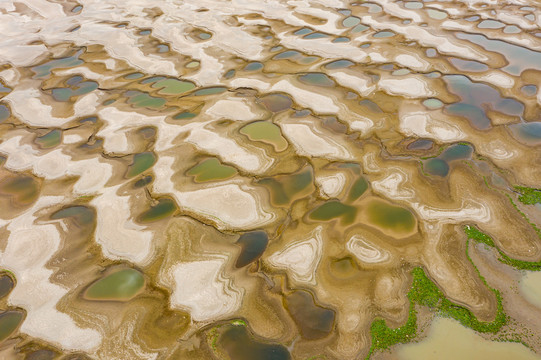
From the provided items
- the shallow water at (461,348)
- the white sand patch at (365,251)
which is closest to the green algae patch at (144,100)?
the white sand patch at (365,251)

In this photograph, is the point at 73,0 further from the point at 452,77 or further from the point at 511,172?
the point at 511,172

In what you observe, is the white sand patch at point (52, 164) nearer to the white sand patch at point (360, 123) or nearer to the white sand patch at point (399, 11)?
the white sand patch at point (360, 123)

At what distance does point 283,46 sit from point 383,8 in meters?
8.01

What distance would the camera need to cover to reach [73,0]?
2367 centimetres

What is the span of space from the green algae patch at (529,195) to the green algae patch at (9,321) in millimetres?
12967

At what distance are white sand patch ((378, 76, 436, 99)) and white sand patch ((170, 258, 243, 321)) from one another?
10.2 metres

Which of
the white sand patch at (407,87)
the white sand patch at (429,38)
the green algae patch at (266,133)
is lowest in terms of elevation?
the green algae patch at (266,133)

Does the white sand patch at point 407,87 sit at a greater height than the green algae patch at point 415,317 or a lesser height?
greater

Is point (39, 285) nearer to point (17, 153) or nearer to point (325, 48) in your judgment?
point (17, 153)

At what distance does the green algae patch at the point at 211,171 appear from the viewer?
1023 cm

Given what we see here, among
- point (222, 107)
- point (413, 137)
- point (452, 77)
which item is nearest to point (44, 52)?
point (222, 107)

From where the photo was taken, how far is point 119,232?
28.6 ft

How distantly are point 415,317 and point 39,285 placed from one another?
8.64m

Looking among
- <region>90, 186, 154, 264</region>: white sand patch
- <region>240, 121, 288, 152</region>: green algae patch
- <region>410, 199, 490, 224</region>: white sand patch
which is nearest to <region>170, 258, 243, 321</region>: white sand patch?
<region>90, 186, 154, 264</region>: white sand patch
